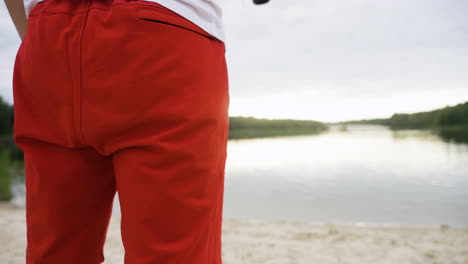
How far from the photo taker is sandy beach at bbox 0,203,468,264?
7.82ft

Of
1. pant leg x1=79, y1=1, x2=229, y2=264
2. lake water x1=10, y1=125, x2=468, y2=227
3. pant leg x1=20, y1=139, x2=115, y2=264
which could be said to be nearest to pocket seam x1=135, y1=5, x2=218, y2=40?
pant leg x1=79, y1=1, x2=229, y2=264

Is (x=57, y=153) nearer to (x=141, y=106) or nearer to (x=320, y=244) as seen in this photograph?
(x=141, y=106)

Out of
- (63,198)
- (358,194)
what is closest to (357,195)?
(358,194)

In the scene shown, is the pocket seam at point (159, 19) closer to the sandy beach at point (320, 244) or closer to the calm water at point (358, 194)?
the sandy beach at point (320, 244)

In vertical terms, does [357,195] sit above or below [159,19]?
below

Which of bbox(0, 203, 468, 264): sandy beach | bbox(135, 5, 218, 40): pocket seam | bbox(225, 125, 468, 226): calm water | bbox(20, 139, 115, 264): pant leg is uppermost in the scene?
bbox(135, 5, 218, 40): pocket seam

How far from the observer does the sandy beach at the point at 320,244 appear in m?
2.38

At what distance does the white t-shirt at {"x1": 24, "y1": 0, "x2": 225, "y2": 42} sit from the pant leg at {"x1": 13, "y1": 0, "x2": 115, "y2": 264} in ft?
0.43

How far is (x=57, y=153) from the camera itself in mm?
541

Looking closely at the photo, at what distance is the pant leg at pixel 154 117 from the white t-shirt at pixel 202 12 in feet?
0.05

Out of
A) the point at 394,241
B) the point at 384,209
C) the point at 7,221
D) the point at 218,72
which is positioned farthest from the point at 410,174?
the point at 218,72

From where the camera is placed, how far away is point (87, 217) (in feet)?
1.95

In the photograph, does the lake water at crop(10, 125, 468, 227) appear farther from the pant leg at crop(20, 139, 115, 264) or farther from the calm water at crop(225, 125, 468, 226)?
the pant leg at crop(20, 139, 115, 264)

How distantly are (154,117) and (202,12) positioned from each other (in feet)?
0.63
